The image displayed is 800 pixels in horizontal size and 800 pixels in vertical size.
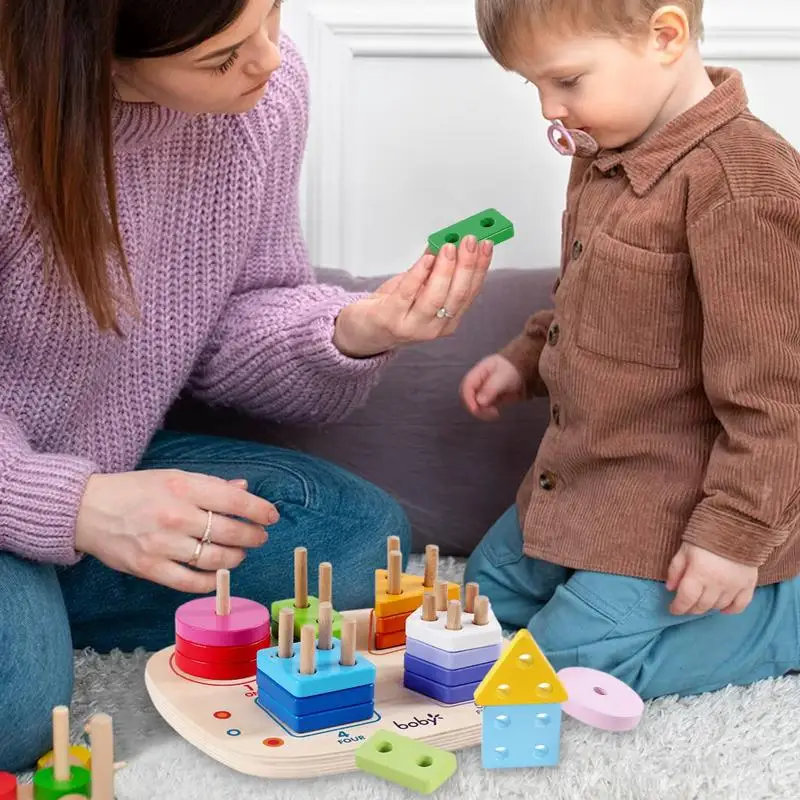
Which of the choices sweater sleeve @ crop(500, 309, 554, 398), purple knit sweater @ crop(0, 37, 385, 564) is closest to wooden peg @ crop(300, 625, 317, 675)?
purple knit sweater @ crop(0, 37, 385, 564)

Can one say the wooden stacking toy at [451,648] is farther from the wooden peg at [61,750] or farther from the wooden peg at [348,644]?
the wooden peg at [61,750]

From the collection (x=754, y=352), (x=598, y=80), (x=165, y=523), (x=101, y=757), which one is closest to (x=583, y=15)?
(x=598, y=80)

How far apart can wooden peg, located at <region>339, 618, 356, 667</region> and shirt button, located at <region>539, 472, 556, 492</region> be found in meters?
0.28

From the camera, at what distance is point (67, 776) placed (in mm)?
746

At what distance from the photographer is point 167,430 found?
1238 millimetres

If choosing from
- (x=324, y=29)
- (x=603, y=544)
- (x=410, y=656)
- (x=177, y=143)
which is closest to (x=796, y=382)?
A: (x=603, y=544)

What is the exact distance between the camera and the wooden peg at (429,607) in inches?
35.4

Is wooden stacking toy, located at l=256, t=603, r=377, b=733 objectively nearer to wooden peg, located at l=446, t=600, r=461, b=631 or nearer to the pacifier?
wooden peg, located at l=446, t=600, r=461, b=631

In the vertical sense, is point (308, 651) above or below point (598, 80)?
below

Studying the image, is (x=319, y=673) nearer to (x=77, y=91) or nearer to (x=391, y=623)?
(x=391, y=623)

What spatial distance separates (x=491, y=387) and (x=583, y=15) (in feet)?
1.24

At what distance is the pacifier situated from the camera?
979 millimetres

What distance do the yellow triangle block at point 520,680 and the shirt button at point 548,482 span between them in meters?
0.26

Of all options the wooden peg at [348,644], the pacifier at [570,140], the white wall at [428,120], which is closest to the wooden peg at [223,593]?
the wooden peg at [348,644]
